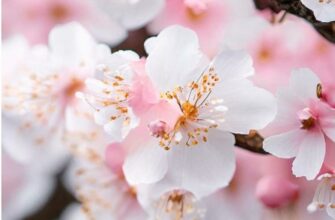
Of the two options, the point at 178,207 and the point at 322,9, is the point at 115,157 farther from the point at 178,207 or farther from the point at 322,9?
the point at 322,9

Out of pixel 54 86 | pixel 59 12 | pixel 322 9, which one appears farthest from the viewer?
pixel 59 12

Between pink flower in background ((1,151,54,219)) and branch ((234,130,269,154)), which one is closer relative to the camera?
branch ((234,130,269,154))

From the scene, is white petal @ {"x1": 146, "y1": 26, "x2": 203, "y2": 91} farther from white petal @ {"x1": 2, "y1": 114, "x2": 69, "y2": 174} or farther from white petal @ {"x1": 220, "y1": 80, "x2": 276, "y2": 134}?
white petal @ {"x1": 2, "y1": 114, "x2": 69, "y2": 174}

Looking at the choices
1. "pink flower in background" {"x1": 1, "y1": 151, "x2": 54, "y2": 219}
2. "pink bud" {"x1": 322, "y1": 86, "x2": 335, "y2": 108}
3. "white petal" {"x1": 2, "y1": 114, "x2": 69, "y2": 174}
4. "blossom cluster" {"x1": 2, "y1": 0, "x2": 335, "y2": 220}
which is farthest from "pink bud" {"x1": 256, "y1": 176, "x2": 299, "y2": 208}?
"pink flower in background" {"x1": 1, "y1": 151, "x2": 54, "y2": 219}

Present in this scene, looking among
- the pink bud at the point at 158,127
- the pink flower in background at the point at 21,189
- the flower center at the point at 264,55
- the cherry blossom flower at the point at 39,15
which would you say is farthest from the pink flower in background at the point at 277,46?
the pink flower in background at the point at 21,189

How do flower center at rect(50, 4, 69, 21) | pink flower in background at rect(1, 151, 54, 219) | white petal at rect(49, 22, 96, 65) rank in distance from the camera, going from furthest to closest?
pink flower in background at rect(1, 151, 54, 219) → flower center at rect(50, 4, 69, 21) → white petal at rect(49, 22, 96, 65)

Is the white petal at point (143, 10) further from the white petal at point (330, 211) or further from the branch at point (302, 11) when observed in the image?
the white petal at point (330, 211)

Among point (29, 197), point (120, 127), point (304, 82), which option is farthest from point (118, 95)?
point (29, 197)

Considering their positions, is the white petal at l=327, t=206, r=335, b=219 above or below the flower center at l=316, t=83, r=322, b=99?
below

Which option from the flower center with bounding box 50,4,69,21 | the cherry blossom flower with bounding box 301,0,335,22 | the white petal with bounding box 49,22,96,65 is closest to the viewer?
the cherry blossom flower with bounding box 301,0,335,22
